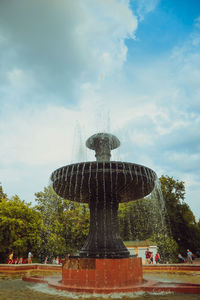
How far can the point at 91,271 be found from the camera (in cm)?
655

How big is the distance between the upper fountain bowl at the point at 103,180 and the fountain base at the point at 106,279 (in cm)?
222

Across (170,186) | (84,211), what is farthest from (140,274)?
(170,186)

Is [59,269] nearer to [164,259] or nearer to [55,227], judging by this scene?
[55,227]

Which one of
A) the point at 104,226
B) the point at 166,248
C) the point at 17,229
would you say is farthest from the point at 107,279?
the point at 166,248

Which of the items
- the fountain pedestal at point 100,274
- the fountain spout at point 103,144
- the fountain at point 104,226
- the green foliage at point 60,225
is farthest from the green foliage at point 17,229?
the fountain pedestal at point 100,274

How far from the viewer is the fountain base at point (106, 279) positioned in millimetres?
5996

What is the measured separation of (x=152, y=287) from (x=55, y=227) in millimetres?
16105

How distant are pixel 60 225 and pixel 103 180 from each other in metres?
15.0

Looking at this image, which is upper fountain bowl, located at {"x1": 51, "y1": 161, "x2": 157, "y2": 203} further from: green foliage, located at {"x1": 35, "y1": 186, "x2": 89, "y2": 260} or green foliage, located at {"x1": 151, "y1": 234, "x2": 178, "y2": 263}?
green foliage, located at {"x1": 35, "y1": 186, "x2": 89, "y2": 260}

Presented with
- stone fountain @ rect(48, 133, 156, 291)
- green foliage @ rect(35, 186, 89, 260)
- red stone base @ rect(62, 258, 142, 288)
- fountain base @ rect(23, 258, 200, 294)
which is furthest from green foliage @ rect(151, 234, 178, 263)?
red stone base @ rect(62, 258, 142, 288)

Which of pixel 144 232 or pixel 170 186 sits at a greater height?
pixel 170 186

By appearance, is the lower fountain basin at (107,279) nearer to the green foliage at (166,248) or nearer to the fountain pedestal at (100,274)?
the fountain pedestal at (100,274)

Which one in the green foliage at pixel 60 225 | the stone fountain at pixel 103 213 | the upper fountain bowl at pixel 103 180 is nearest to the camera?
the stone fountain at pixel 103 213

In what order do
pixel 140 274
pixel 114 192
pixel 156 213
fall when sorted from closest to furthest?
pixel 140 274 → pixel 114 192 → pixel 156 213
